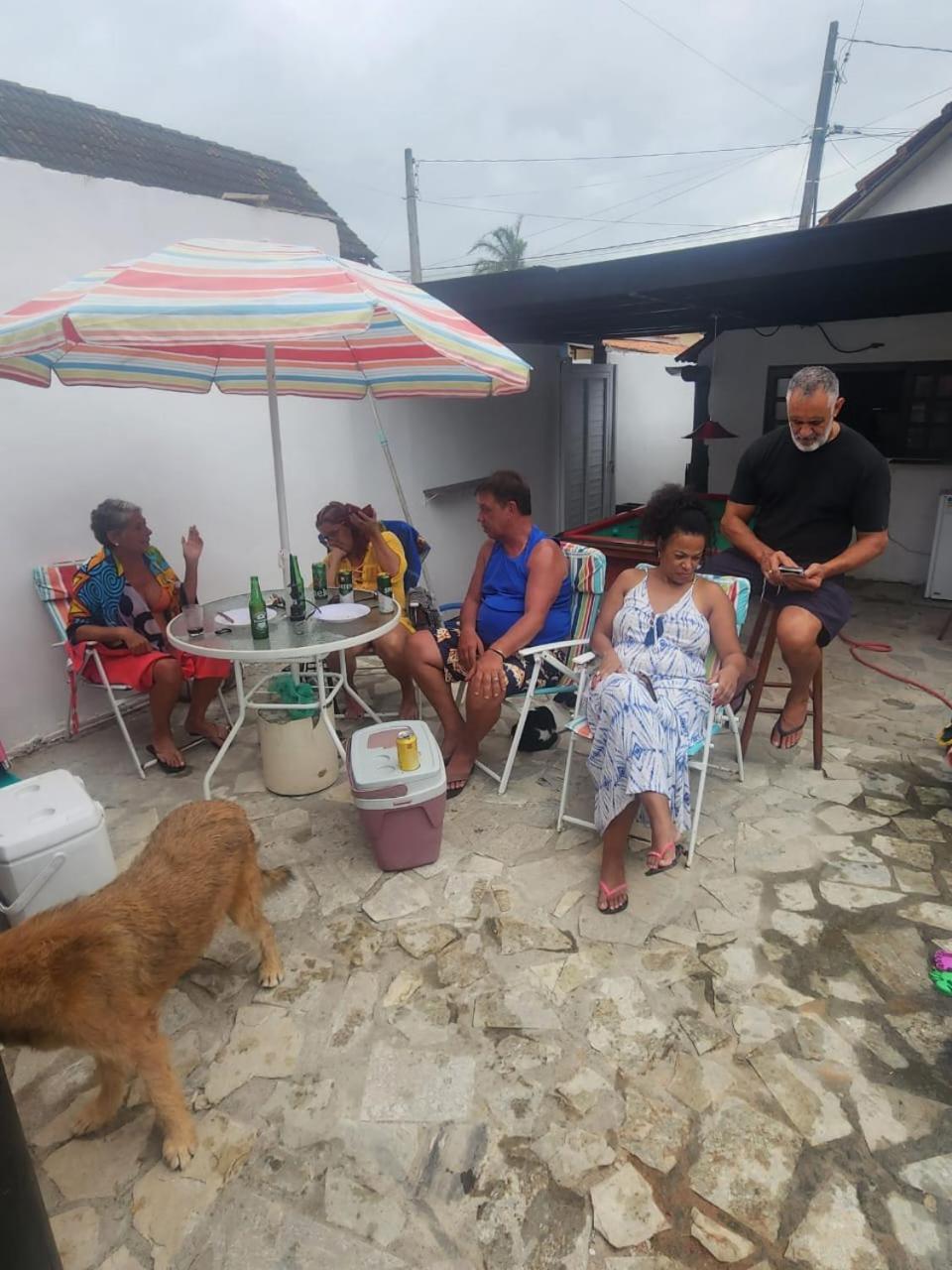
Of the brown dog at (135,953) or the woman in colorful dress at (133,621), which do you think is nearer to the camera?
the brown dog at (135,953)

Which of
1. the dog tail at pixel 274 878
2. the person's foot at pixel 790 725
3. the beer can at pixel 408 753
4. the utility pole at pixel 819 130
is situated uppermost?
the utility pole at pixel 819 130

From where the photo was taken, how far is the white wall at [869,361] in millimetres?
6324

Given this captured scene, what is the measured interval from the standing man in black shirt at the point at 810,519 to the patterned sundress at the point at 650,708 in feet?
1.83

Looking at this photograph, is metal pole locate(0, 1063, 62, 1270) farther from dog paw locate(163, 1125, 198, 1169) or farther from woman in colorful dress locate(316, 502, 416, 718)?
woman in colorful dress locate(316, 502, 416, 718)

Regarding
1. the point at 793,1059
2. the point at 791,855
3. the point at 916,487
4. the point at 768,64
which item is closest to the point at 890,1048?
the point at 793,1059

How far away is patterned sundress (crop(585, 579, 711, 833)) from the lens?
7.82 feet

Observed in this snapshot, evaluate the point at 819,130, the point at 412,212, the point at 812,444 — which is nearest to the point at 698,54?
the point at 819,130

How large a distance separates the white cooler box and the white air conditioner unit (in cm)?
650

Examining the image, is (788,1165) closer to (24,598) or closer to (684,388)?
(24,598)

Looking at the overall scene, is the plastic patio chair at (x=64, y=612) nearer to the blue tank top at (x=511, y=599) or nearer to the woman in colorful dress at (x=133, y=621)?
the woman in colorful dress at (x=133, y=621)

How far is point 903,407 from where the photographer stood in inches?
252

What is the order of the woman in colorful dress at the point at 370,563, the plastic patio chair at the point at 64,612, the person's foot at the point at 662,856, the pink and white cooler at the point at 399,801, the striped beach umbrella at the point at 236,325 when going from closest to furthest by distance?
the striped beach umbrella at the point at 236,325 < the person's foot at the point at 662,856 < the pink and white cooler at the point at 399,801 < the plastic patio chair at the point at 64,612 < the woman in colorful dress at the point at 370,563

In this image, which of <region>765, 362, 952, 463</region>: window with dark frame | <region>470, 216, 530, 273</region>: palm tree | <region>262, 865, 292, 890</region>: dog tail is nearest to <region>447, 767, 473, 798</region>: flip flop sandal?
<region>262, 865, 292, 890</region>: dog tail

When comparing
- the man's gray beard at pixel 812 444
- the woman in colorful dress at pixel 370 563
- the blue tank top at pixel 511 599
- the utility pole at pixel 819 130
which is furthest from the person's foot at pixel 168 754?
the utility pole at pixel 819 130
